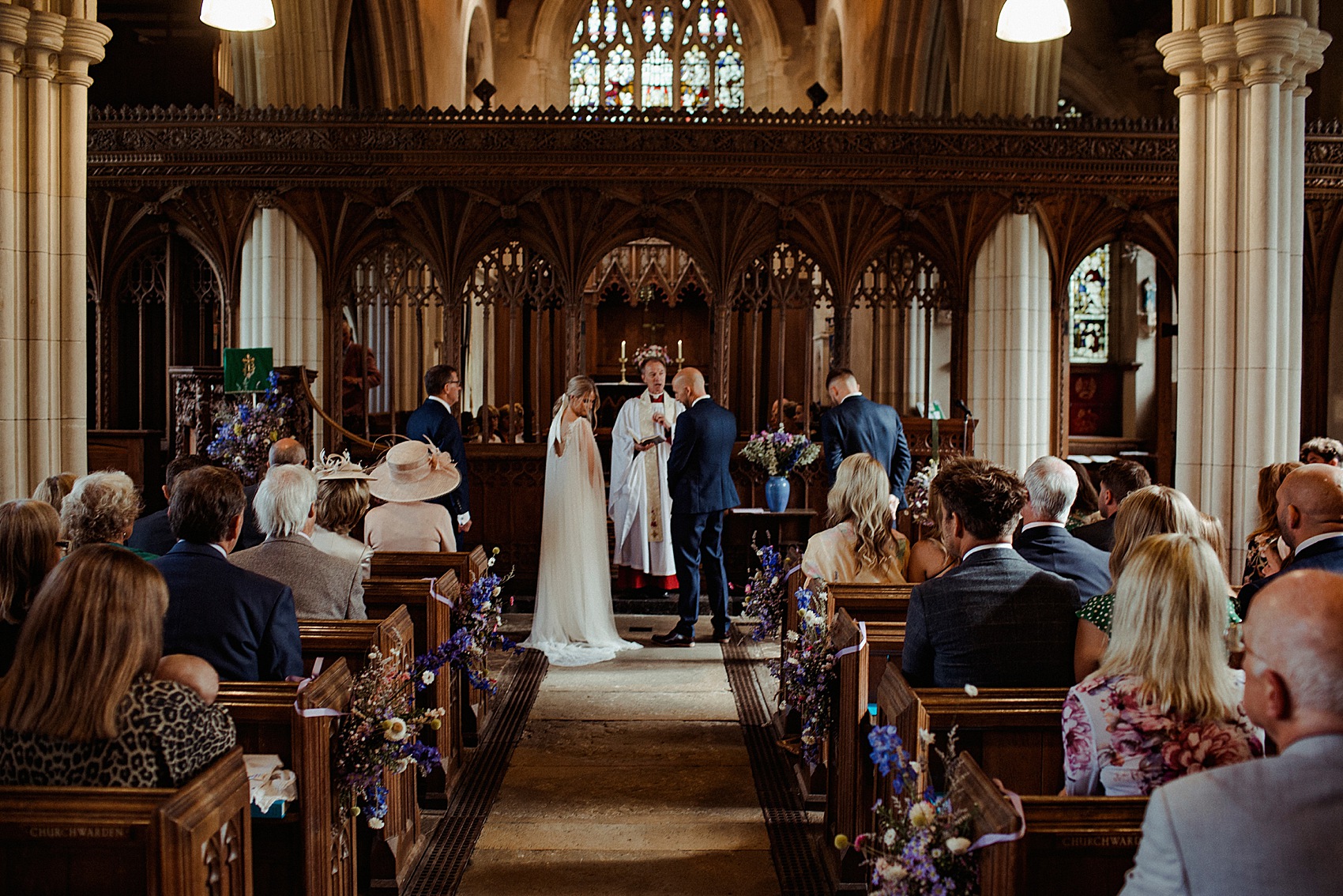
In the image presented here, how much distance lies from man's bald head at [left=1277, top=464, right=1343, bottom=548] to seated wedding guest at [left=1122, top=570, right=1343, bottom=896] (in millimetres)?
1989

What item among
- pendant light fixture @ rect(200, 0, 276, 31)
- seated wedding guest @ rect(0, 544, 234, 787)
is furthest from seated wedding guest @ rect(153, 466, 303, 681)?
pendant light fixture @ rect(200, 0, 276, 31)

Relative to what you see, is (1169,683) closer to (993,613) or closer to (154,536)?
(993,613)

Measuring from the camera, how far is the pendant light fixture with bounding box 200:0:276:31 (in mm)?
6016

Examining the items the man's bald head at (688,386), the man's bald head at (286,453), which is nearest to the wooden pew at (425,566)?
the man's bald head at (286,453)

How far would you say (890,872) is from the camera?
214cm

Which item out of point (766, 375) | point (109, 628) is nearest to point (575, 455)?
point (109, 628)

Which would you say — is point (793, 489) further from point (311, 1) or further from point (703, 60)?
point (703, 60)

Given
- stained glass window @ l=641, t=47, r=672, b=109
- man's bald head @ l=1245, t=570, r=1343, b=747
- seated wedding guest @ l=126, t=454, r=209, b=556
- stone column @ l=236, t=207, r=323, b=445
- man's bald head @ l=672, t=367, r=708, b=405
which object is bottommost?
seated wedding guest @ l=126, t=454, r=209, b=556

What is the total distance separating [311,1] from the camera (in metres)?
9.27

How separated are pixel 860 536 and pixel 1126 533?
151cm

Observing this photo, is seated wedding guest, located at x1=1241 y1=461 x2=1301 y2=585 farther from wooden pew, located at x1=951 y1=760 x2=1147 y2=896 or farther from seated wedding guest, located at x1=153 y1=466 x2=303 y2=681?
seated wedding guest, located at x1=153 y1=466 x2=303 y2=681

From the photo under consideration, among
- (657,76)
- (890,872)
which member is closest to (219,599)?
(890,872)

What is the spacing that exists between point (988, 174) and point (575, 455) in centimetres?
374

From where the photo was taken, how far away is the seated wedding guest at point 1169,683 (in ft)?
7.14
